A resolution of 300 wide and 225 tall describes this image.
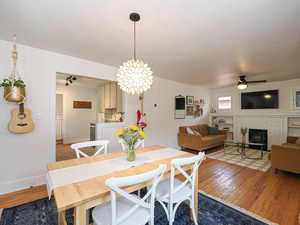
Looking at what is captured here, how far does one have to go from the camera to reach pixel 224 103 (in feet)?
20.4

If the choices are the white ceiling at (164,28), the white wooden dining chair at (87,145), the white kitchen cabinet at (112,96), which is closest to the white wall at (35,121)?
the white ceiling at (164,28)

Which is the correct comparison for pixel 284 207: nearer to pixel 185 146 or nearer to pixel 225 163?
pixel 225 163

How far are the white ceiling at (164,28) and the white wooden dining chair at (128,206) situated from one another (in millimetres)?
1638

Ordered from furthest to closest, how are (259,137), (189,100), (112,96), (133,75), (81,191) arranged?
(189,100) < (259,137) < (112,96) < (133,75) < (81,191)

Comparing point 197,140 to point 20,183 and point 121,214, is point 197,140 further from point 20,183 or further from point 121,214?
point 20,183

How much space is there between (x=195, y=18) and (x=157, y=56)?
3.83 ft

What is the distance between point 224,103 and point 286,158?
3.82m

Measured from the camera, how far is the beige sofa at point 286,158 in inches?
102

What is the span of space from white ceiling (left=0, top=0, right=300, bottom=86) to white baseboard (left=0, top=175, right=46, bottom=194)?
2.25 meters

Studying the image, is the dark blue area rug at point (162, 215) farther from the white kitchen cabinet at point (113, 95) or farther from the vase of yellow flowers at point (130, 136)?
the white kitchen cabinet at point (113, 95)

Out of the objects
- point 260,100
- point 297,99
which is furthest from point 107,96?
point 297,99

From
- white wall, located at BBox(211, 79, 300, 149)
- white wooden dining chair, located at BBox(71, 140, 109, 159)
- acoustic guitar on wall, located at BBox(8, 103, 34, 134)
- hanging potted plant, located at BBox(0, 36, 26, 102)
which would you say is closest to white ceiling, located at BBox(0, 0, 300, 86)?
hanging potted plant, located at BBox(0, 36, 26, 102)

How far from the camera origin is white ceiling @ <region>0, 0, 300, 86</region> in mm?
1431

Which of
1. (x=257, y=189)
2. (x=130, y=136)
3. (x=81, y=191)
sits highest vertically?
(x=130, y=136)
